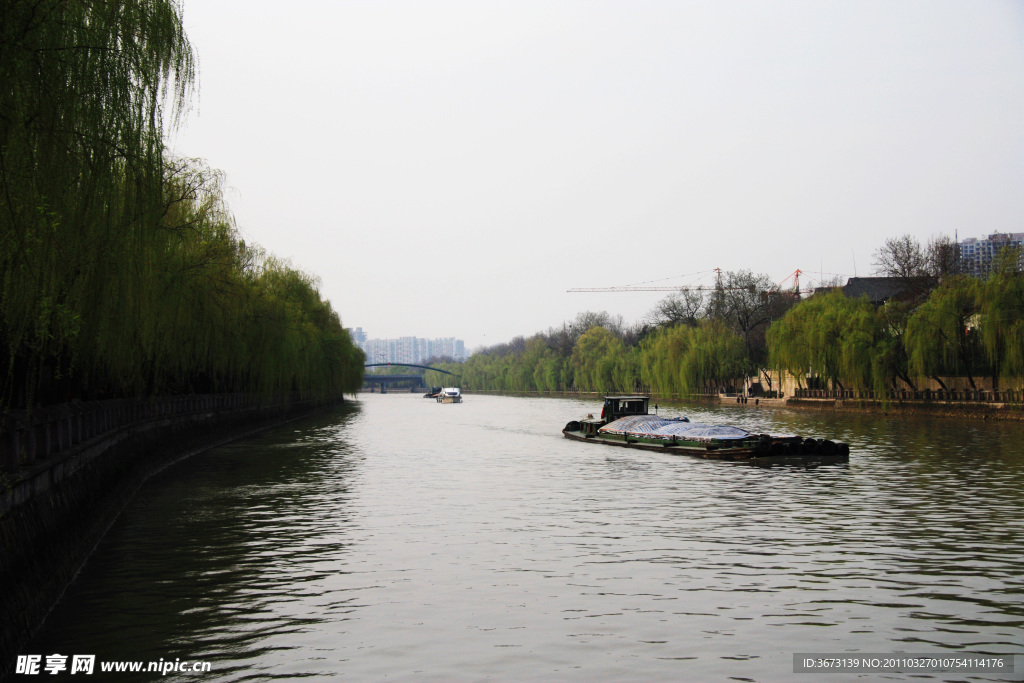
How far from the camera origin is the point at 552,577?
590 inches

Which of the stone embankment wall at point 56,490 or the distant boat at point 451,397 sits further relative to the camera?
the distant boat at point 451,397

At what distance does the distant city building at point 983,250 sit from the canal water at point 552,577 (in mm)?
40765

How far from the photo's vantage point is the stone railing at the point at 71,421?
1362 cm

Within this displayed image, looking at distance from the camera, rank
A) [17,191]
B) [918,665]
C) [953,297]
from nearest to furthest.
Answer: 1. [918,665]
2. [17,191]
3. [953,297]

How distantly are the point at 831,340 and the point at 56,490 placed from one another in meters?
64.2

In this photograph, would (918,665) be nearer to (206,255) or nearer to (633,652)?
(633,652)

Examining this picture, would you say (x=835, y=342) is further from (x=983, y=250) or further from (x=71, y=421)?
(x=983, y=250)

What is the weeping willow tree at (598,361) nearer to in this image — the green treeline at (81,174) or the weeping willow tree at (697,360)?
the weeping willow tree at (697,360)

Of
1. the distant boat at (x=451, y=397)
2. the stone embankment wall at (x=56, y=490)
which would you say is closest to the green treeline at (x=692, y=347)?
the distant boat at (x=451, y=397)

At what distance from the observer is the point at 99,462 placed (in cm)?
2183

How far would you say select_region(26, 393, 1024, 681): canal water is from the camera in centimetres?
1097

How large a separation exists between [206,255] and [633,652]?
1099 inches

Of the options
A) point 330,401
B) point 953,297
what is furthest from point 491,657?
point 330,401

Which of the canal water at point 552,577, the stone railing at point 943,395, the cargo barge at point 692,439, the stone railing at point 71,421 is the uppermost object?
the stone railing at point 71,421
